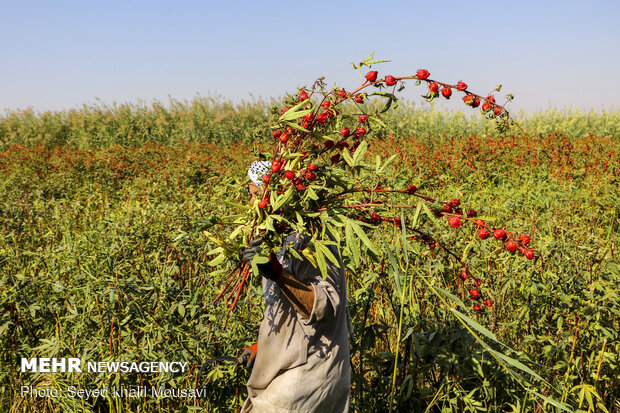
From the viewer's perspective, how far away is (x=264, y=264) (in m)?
1.60

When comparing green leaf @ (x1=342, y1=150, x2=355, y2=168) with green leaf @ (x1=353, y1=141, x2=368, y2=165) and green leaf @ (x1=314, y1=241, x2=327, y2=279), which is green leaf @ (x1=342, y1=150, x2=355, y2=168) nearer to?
green leaf @ (x1=353, y1=141, x2=368, y2=165)

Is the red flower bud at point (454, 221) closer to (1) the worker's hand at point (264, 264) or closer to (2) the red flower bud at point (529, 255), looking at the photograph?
(2) the red flower bud at point (529, 255)

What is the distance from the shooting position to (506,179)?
7.77 m

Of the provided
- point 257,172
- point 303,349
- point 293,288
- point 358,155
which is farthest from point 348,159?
point 303,349

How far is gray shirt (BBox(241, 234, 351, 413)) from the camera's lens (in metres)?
1.89

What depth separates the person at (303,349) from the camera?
188 centimetres

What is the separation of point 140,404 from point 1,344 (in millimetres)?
1027

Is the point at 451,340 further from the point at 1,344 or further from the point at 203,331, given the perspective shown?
the point at 1,344

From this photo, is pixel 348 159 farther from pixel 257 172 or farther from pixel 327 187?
pixel 257 172

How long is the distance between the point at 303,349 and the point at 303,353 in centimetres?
2
